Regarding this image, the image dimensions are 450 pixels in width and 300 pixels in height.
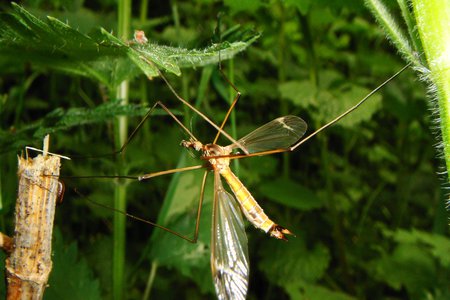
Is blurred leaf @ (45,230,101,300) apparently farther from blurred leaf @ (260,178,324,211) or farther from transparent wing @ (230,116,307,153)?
blurred leaf @ (260,178,324,211)

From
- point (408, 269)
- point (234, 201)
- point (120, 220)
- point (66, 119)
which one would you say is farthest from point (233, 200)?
point (408, 269)

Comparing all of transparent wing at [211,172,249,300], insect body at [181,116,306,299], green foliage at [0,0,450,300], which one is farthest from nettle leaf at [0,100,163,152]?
transparent wing at [211,172,249,300]

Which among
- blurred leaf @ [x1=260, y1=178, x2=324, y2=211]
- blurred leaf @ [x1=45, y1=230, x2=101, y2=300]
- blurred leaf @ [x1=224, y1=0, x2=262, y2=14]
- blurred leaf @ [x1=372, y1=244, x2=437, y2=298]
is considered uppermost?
blurred leaf @ [x1=224, y1=0, x2=262, y2=14]

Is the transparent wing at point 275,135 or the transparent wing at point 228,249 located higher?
the transparent wing at point 275,135

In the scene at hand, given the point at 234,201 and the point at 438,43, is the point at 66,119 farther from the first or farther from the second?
the point at 438,43

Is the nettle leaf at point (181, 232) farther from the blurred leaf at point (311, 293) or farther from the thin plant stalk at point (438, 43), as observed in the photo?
the thin plant stalk at point (438, 43)

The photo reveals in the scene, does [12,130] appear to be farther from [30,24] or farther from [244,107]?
[244,107]

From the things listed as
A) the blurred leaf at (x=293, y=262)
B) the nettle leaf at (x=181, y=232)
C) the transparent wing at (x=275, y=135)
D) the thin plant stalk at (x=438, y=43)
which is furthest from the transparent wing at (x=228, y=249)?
the blurred leaf at (x=293, y=262)
